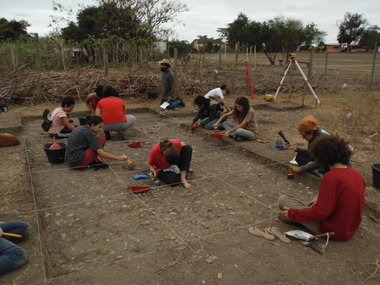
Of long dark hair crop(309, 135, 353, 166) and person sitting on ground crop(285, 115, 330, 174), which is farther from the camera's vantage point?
person sitting on ground crop(285, 115, 330, 174)

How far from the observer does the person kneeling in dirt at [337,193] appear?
7.23 ft

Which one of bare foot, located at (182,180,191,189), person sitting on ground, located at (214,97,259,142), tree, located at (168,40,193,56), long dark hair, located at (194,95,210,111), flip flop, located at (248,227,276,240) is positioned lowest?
flip flop, located at (248,227,276,240)

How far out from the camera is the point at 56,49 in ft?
46.8

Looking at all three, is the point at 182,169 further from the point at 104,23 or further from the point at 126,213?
the point at 104,23

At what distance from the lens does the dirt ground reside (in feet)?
6.86

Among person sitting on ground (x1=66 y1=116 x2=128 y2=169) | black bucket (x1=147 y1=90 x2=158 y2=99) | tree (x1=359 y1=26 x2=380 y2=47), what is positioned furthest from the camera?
tree (x1=359 y1=26 x2=380 y2=47)

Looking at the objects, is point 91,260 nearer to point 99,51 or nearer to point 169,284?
point 169,284

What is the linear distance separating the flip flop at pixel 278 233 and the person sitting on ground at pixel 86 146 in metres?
2.08

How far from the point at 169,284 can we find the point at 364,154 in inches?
149

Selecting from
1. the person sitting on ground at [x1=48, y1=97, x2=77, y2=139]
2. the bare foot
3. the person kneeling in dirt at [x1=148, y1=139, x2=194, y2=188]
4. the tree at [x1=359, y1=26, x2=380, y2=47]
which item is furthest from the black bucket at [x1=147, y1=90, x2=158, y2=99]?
the tree at [x1=359, y1=26, x2=380, y2=47]

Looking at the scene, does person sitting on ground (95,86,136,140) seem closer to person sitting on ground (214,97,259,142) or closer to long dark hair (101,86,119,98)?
long dark hair (101,86,119,98)

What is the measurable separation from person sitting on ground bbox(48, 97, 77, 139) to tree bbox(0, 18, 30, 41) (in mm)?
29376

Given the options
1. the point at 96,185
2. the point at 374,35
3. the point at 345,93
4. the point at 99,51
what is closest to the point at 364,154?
the point at 96,185

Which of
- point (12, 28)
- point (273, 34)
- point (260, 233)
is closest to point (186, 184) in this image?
point (260, 233)
